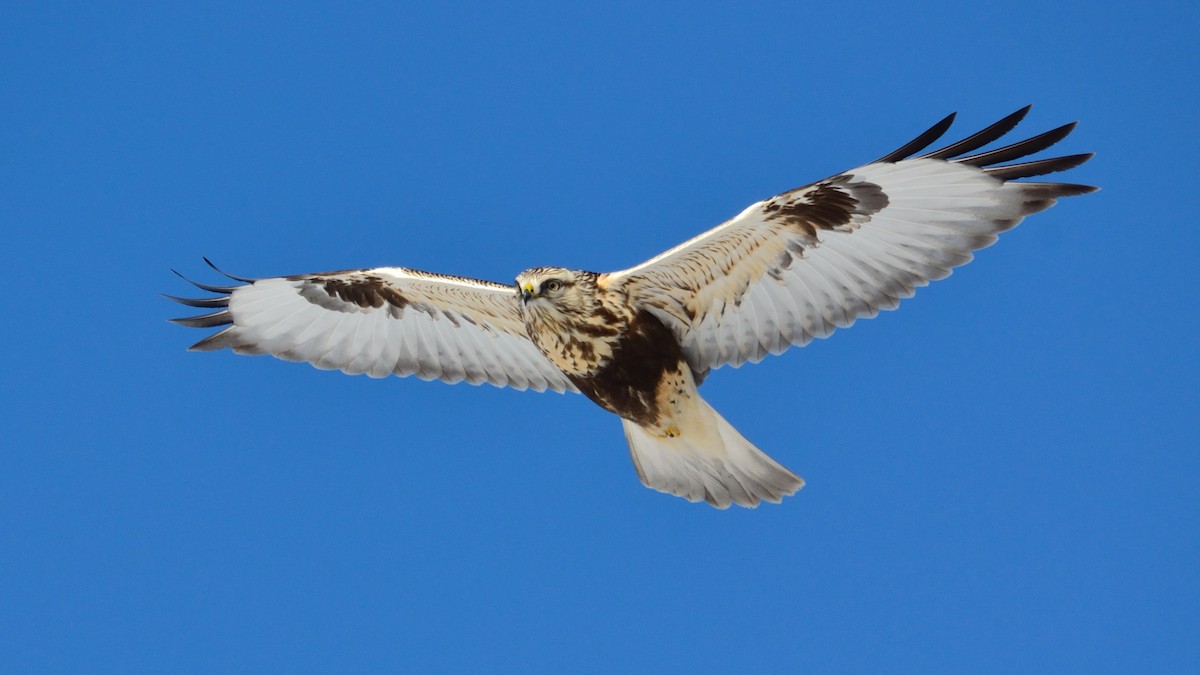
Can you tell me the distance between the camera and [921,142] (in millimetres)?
7047

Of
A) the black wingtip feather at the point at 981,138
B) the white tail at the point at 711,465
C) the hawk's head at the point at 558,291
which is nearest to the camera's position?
the black wingtip feather at the point at 981,138

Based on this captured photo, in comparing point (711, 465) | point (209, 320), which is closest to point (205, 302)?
point (209, 320)

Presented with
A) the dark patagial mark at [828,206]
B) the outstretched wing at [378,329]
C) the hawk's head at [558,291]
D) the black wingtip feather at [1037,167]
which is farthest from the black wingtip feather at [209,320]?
the black wingtip feather at [1037,167]

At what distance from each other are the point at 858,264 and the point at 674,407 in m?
1.55

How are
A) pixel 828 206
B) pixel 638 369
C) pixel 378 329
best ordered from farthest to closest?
1. pixel 378 329
2. pixel 638 369
3. pixel 828 206

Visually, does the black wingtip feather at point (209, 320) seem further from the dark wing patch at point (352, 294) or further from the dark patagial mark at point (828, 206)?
the dark patagial mark at point (828, 206)

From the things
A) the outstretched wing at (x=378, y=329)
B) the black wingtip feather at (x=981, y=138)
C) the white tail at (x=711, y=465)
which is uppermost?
the outstretched wing at (x=378, y=329)

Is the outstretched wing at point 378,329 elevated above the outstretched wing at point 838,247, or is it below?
above

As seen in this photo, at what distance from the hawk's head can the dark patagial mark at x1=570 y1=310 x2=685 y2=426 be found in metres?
0.36

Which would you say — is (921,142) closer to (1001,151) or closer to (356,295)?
(1001,151)

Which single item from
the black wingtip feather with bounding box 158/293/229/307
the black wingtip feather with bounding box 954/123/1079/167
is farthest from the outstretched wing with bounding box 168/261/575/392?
the black wingtip feather with bounding box 954/123/1079/167

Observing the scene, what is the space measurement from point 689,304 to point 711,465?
4.01ft

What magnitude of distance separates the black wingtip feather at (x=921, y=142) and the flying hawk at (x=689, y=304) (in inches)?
0.5

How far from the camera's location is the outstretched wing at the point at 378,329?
909 centimetres
